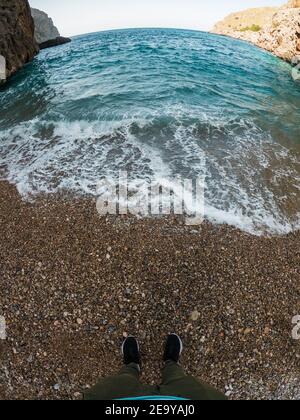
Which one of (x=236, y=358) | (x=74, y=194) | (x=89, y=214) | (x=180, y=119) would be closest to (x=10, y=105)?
(x=180, y=119)

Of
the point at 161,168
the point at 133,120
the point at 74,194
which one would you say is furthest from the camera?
the point at 133,120

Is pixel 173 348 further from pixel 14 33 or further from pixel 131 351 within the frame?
pixel 14 33

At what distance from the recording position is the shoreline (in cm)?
528

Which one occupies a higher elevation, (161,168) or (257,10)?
(257,10)

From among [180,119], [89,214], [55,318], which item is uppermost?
[180,119]

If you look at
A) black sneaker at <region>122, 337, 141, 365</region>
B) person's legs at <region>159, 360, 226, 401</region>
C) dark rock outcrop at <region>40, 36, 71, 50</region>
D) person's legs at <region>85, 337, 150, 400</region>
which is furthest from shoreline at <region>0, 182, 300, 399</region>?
dark rock outcrop at <region>40, 36, 71, 50</region>

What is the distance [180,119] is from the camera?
46.7 ft

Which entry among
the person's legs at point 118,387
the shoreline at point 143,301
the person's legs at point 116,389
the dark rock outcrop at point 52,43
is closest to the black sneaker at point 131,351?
the shoreline at point 143,301

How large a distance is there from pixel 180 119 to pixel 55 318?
438 inches

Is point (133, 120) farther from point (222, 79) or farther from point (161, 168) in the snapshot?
point (222, 79)

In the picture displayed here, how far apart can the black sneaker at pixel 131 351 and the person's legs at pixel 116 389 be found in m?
0.83

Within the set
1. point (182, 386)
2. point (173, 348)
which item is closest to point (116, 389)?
point (182, 386)

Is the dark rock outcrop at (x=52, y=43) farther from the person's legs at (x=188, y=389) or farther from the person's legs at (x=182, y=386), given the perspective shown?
the person's legs at (x=188, y=389)

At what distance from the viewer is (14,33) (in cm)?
2909
